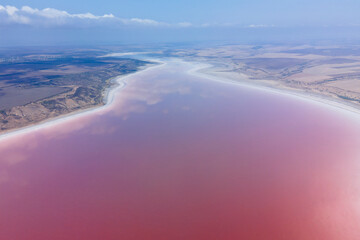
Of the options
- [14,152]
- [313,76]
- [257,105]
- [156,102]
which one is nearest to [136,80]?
[156,102]

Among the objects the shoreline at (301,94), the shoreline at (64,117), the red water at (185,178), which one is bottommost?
the red water at (185,178)

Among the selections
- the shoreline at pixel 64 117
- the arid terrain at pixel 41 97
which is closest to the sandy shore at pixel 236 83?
the shoreline at pixel 64 117

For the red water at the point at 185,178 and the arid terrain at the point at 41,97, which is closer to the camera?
the red water at the point at 185,178

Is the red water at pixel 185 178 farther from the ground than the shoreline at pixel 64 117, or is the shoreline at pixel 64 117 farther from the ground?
the shoreline at pixel 64 117

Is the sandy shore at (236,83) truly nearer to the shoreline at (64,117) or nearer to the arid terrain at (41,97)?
the shoreline at (64,117)

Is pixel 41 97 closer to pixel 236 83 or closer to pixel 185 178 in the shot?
pixel 185 178

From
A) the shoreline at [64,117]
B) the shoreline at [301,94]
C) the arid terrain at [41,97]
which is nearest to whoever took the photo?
the shoreline at [64,117]

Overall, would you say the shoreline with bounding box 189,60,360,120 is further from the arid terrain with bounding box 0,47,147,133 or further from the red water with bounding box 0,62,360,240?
the arid terrain with bounding box 0,47,147,133

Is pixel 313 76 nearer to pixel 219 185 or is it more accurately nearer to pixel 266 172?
pixel 266 172

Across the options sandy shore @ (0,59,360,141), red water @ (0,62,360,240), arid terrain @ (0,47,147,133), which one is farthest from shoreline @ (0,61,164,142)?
red water @ (0,62,360,240)
